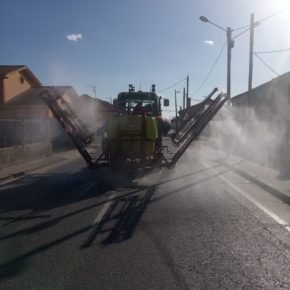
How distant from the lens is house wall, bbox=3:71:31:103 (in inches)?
1711

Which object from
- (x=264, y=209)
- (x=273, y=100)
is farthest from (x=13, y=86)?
(x=264, y=209)

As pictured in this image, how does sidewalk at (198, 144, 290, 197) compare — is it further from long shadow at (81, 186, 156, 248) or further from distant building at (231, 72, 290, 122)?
distant building at (231, 72, 290, 122)

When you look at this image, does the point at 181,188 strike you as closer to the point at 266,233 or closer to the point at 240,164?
the point at 266,233

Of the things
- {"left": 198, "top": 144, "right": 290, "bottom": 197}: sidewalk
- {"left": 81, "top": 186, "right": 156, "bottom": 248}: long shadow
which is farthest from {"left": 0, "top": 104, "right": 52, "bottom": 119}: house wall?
{"left": 81, "top": 186, "right": 156, "bottom": 248}: long shadow

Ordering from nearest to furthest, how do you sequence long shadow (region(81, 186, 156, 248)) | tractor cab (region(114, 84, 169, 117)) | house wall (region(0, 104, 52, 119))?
long shadow (region(81, 186, 156, 248)), tractor cab (region(114, 84, 169, 117)), house wall (region(0, 104, 52, 119))

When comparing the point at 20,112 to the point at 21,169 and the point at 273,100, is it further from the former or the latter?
the point at 21,169

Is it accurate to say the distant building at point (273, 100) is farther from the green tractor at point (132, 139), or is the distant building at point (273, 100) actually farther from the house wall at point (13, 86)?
the house wall at point (13, 86)

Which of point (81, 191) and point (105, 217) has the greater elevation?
point (105, 217)

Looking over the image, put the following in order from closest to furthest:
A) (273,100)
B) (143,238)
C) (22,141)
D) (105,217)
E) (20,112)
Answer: (143,238), (105,217), (22,141), (273,100), (20,112)

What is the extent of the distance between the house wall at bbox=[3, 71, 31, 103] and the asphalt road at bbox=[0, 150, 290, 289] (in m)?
31.5

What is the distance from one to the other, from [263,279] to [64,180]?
1077 centimetres

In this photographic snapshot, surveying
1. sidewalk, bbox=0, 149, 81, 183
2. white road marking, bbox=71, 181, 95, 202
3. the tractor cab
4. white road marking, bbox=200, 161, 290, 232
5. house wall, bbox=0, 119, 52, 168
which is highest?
the tractor cab

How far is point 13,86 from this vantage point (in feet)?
148

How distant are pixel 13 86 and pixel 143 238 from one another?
39.7 meters
